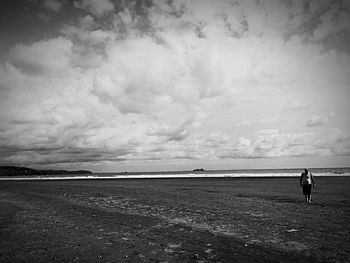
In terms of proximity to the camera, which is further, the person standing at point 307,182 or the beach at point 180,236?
the person standing at point 307,182

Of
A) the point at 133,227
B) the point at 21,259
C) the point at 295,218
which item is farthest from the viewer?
the point at 295,218

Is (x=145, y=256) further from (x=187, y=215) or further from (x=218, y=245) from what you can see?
(x=187, y=215)

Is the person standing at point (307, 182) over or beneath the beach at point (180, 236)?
over

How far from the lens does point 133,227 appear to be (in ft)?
44.5

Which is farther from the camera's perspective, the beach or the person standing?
the person standing

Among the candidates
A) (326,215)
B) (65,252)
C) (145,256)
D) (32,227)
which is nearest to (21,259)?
(65,252)

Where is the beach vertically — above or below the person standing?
below

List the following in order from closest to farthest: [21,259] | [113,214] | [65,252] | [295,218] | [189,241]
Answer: [21,259]
[65,252]
[189,241]
[295,218]
[113,214]

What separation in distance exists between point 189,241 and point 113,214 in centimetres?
863

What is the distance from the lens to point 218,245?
10008 mm

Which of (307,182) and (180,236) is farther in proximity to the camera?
(307,182)

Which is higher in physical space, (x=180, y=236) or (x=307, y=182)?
(x=307, y=182)

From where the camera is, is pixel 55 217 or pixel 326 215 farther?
pixel 55 217

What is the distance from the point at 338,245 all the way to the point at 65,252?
10322mm
